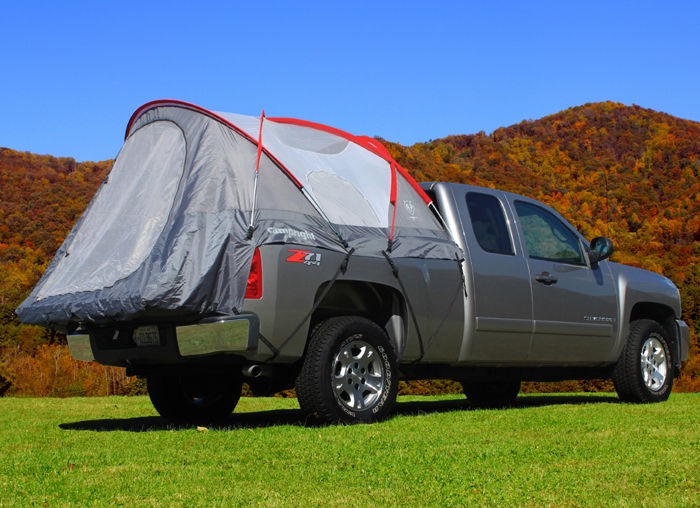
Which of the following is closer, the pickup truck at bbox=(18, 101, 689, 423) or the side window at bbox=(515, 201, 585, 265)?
the pickup truck at bbox=(18, 101, 689, 423)

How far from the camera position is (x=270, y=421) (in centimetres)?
762

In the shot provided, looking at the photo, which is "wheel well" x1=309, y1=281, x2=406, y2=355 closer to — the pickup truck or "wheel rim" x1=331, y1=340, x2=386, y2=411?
the pickup truck

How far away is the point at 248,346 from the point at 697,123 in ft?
220

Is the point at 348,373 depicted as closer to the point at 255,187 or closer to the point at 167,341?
the point at 167,341

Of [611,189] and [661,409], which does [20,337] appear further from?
[611,189]

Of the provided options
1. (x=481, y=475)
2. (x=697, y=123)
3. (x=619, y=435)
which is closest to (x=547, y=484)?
(x=481, y=475)

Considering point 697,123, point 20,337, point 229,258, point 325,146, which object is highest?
point 697,123

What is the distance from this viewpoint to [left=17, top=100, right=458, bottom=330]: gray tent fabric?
6.13m

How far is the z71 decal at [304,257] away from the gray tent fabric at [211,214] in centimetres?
10

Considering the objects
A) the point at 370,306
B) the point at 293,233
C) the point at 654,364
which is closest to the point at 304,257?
the point at 293,233

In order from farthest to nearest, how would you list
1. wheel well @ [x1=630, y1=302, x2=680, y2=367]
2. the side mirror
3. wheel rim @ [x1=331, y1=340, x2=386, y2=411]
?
wheel well @ [x1=630, y1=302, x2=680, y2=367] < the side mirror < wheel rim @ [x1=331, y1=340, x2=386, y2=411]

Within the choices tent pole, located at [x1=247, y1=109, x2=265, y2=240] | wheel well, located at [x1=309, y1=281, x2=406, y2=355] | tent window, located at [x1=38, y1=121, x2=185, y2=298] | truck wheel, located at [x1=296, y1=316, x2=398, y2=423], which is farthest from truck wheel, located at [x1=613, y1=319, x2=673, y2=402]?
tent window, located at [x1=38, y1=121, x2=185, y2=298]

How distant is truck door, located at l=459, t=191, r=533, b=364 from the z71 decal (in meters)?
1.80

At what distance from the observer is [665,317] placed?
988 centimetres
